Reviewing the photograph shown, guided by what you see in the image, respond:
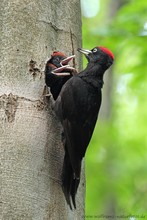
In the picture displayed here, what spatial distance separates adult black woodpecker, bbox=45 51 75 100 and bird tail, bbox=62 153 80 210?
27.5 inches

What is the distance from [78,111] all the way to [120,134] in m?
4.59

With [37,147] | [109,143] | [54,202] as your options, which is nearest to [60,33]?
[37,147]

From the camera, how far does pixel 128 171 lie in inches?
317

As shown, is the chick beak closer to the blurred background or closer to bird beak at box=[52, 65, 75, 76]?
bird beak at box=[52, 65, 75, 76]

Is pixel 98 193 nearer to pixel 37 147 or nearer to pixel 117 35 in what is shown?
pixel 117 35

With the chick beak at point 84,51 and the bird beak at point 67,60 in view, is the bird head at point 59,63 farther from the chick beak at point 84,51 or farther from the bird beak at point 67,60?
the chick beak at point 84,51

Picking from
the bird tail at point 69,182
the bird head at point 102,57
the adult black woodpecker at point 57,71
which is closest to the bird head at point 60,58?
the adult black woodpecker at point 57,71

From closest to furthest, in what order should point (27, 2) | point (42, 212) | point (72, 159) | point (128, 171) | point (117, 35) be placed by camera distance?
point (42, 212) → point (72, 159) → point (27, 2) → point (117, 35) → point (128, 171)

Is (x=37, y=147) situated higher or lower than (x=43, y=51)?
lower

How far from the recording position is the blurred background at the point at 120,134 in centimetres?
535

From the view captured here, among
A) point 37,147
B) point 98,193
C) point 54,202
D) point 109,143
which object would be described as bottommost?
point 98,193

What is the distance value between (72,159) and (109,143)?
4624mm

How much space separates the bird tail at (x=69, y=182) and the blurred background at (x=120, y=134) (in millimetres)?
1566

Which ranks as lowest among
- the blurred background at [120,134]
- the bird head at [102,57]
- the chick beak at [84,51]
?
the blurred background at [120,134]
